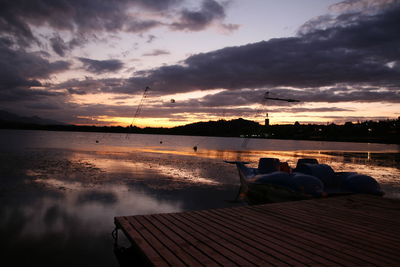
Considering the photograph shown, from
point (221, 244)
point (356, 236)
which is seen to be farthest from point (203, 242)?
point (356, 236)

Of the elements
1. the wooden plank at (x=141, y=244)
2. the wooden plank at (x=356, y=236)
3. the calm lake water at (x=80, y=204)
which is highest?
the wooden plank at (x=356, y=236)

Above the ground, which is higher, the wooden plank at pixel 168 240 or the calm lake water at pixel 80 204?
the wooden plank at pixel 168 240

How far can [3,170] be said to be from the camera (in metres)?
22.5

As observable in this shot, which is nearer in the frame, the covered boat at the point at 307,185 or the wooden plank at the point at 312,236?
the wooden plank at the point at 312,236

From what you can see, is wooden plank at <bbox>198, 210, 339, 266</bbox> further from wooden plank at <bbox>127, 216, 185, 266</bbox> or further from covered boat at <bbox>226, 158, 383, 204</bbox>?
covered boat at <bbox>226, 158, 383, 204</bbox>

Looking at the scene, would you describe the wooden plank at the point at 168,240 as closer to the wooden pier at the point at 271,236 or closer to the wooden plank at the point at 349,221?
the wooden pier at the point at 271,236

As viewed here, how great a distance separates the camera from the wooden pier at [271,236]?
4.73 m

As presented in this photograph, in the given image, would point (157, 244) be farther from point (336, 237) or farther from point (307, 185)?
point (307, 185)

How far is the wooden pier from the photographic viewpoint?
15.5 ft

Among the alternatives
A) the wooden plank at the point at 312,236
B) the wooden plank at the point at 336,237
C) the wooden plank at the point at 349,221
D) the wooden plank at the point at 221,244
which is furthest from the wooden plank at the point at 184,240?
the wooden plank at the point at 349,221

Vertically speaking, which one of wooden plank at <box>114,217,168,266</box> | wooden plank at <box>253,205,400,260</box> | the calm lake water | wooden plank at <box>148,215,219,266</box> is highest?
wooden plank at <box>253,205,400,260</box>

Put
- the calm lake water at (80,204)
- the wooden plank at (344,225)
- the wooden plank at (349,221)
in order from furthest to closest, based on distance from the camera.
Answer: the calm lake water at (80,204), the wooden plank at (349,221), the wooden plank at (344,225)

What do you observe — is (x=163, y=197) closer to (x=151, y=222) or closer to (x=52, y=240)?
(x=52, y=240)

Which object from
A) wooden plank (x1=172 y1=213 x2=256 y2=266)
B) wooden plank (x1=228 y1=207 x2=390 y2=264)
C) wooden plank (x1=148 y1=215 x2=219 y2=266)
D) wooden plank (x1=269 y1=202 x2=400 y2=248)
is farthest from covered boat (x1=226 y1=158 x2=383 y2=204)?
wooden plank (x1=148 y1=215 x2=219 y2=266)
